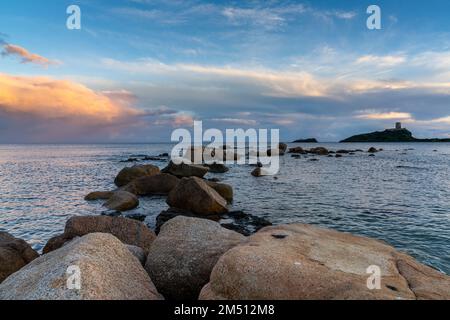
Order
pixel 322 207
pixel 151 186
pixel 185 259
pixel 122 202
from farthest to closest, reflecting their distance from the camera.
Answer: pixel 151 186, pixel 322 207, pixel 122 202, pixel 185 259

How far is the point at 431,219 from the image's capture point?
2062 cm

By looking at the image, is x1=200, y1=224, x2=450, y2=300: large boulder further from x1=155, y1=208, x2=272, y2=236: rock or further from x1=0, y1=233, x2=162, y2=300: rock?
x1=155, y1=208, x2=272, y2=236: rock

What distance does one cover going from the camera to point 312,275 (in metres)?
6.13

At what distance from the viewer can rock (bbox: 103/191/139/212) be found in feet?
78.5

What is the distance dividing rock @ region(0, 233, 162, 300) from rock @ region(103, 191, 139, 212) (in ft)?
53.5

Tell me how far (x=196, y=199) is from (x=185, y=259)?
541 inches

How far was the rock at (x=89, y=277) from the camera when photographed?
19.2 feet

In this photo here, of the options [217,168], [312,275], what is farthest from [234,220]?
[217,168]

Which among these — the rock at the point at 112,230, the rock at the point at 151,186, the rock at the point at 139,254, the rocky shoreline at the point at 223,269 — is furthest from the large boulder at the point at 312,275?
the rock at the point at 151,186

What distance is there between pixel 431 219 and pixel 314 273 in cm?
1814

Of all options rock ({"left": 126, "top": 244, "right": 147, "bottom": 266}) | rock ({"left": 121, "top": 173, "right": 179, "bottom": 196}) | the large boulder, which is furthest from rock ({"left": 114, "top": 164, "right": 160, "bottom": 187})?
the large boulder

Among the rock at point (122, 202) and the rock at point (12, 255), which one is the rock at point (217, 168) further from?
the rock at point (12, 255)

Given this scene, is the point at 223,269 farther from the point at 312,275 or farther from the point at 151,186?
the point at 151,186

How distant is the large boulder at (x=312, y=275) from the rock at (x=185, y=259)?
4.00 feet
